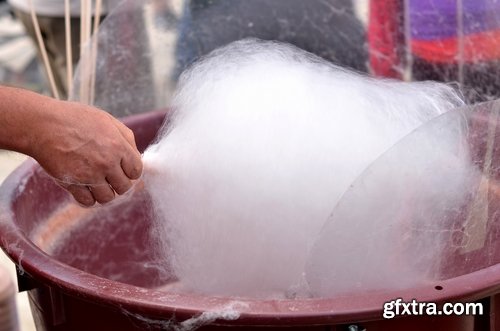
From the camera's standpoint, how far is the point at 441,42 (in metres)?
1.64

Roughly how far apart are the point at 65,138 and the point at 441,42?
947mm

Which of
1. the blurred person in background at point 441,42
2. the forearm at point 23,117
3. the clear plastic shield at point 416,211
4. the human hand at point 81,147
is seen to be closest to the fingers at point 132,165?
the human hand at point 81,147

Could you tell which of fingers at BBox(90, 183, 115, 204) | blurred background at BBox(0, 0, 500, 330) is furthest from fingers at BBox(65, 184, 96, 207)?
blurred background at BBox(0, 0, 500, 330)

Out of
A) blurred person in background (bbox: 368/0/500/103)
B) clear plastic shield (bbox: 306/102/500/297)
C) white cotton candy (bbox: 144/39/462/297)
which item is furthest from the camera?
blurred person in background (bbox: 368/0/500/103)

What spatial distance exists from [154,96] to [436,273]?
94cm

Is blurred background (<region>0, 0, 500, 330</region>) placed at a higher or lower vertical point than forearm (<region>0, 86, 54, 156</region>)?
lower

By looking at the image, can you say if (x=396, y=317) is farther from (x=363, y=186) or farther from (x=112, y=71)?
(x=112, y=71)

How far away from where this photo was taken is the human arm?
0.99 metres

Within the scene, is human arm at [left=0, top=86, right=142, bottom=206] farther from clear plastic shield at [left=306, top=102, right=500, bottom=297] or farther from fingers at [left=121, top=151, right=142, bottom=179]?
clear plastic shield at [left=306, top=102, right=500, bottom=297]

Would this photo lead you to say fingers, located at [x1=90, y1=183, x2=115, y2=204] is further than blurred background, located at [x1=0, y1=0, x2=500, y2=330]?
No

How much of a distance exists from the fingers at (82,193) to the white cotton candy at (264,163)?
0.11 m

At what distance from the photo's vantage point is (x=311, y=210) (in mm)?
1099

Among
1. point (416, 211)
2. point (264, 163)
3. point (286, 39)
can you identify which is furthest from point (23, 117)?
point (286, 39)

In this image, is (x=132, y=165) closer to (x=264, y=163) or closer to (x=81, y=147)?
(x=81, y=147)
